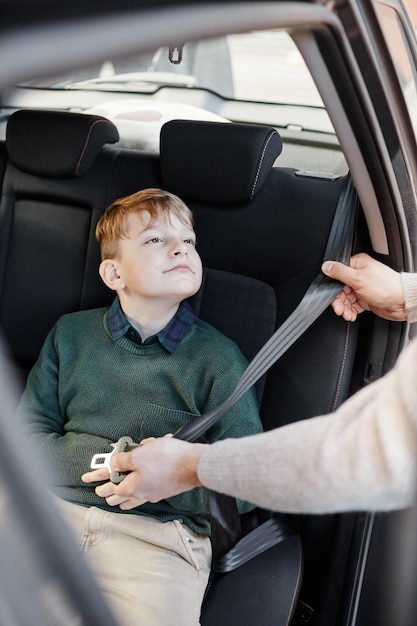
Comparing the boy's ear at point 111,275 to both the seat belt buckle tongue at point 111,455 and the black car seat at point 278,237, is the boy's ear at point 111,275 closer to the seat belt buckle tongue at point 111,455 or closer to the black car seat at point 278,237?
the black car seat at point 278,237

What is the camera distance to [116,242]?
1.74 m

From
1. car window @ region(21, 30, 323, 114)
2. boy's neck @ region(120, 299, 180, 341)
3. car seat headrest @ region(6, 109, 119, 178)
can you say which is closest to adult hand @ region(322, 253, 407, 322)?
boy's neck @ region(120, 299, 180, 341)

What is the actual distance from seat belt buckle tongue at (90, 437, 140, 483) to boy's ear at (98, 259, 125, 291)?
0.41m

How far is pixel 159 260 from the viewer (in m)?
1.63

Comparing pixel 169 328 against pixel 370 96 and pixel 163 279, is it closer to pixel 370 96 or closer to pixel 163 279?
pixel 163 279

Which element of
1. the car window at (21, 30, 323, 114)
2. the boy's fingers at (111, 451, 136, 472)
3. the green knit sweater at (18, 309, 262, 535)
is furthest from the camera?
the car window at (21, 30, 323, 114)

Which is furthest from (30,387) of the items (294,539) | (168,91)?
(168,91)

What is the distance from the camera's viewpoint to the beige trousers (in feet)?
4.28

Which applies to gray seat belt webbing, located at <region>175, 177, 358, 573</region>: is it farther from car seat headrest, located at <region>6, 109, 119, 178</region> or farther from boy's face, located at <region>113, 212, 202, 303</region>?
car seat headrest, located at <region>6, 109, 119, 178</region>

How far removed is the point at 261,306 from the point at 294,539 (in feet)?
1.82

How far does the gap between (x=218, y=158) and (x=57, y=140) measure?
55 cm

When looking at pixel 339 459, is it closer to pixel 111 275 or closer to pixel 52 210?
pixel 111 275

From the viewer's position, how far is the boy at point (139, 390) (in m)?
1.41

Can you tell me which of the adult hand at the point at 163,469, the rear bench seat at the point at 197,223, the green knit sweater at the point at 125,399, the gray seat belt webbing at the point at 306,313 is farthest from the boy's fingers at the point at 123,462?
the rear bench seat at the point at 197,223
